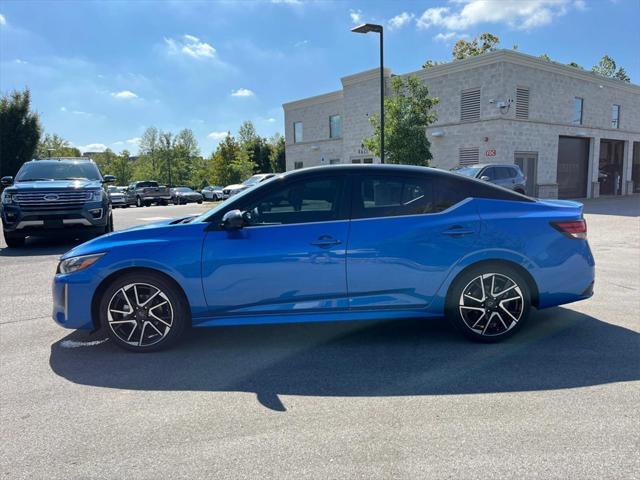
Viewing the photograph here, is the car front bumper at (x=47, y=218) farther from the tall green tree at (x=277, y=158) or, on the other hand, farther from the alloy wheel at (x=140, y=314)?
the tall green tree at (x=277, y=158)

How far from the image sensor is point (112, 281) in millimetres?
4043

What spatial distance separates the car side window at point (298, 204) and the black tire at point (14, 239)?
25.8ft

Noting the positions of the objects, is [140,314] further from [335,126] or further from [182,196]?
[182,196]

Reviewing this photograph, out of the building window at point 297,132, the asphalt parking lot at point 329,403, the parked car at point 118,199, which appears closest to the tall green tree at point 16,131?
the parked car at point 118,199

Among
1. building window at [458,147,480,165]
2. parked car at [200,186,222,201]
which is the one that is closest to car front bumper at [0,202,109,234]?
building window at [458,147,480,165]

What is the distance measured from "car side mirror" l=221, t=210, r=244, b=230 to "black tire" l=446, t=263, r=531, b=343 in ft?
6.25

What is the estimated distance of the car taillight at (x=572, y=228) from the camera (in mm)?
4211

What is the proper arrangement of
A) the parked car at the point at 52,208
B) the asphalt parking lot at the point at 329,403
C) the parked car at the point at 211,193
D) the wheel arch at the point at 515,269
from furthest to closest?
the parked car at the point at 211,193, the parked car at the point at 52,208, the wheel arch at the point at 515,269, the asphalt parking lot at the point at 329,403

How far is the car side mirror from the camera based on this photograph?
3.90m

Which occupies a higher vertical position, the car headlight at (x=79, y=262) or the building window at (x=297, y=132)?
the building window at (x=297, y=132)

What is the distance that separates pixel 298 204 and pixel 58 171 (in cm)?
890

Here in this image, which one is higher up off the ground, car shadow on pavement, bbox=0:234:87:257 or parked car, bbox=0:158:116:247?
parked car, bbox=0:158:116:247

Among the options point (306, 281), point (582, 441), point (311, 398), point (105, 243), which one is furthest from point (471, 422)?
point (105, 243)

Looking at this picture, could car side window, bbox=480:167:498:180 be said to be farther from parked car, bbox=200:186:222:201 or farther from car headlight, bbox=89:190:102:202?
parked car, bbox=200:186:222:201
